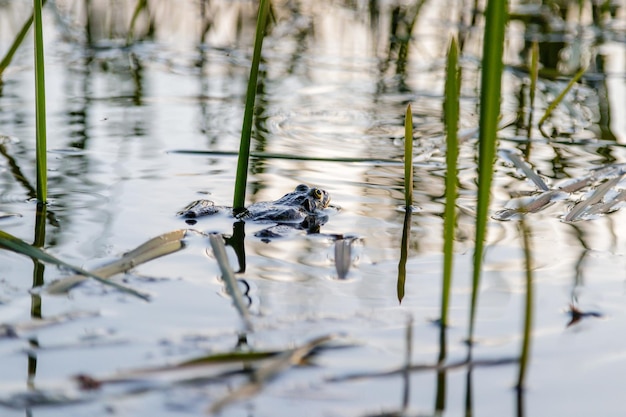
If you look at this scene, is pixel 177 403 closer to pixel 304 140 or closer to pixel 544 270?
pixel 544 270

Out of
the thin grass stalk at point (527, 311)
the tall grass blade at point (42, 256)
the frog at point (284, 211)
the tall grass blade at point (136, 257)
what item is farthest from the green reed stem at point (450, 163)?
the frog at point (284, 211)

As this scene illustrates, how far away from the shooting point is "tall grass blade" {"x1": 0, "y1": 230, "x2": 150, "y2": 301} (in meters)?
2.20

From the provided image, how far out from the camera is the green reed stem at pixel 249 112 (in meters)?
2.59

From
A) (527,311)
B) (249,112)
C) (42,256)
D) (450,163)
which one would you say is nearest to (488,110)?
(450,163)

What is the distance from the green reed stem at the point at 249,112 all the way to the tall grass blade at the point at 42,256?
0.71 meters

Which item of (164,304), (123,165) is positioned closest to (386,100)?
(123,165)

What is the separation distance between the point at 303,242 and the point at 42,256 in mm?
897

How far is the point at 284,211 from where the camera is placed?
3.05 meters

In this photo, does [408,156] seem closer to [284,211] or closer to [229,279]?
[284,211]

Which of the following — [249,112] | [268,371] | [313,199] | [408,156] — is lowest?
[268,371]

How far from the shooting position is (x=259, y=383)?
1.73 m

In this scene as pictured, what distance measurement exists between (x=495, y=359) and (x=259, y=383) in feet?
1.87

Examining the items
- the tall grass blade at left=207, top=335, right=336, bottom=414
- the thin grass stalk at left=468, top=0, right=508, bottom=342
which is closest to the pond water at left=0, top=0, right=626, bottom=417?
the tall grass blade at left=207, top=335, right=336, bottom=414

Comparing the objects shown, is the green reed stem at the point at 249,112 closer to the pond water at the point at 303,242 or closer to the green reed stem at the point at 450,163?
the pond water at the point at 303,242
